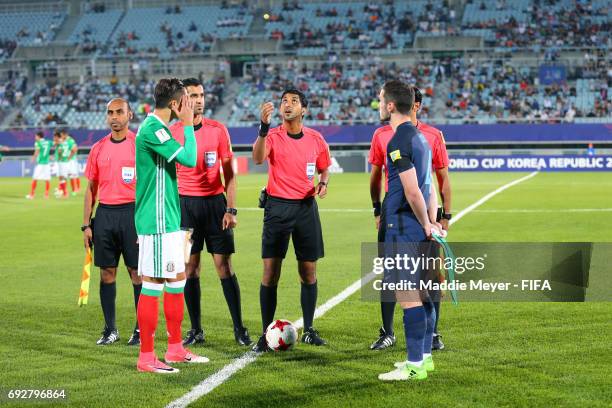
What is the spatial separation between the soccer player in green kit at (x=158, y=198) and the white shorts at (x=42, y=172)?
2352cm

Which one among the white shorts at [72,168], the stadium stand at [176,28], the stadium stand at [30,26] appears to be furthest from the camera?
the stadium stand at [30,26]

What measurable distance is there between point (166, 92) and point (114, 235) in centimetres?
215

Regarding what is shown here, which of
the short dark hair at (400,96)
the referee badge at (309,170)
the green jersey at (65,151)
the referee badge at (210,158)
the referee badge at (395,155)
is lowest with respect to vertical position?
the green jersey at (65,151)

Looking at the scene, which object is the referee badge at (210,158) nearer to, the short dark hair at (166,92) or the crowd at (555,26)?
the short dark hair at (166,92)

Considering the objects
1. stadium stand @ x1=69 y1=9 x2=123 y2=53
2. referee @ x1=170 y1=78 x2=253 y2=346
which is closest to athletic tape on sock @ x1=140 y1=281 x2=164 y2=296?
referee @ x1=170 y1=78 x2=253 y2=346

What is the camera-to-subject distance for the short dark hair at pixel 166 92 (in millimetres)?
7152

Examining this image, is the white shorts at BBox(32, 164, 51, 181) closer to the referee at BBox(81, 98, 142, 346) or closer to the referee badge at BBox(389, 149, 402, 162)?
the referee at BBox(81, 98, 142, 346)

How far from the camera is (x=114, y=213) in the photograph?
880cm

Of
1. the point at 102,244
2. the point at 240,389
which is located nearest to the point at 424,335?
the point at 240,389

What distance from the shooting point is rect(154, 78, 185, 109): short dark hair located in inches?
282

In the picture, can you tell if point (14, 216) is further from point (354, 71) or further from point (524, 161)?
point (354, 71)

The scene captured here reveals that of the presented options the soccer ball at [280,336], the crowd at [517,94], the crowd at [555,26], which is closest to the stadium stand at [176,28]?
the crowd at [517,94]

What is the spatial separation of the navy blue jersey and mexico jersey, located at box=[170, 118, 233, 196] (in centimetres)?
203

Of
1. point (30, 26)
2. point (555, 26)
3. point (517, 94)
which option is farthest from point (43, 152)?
point (30, 26)
